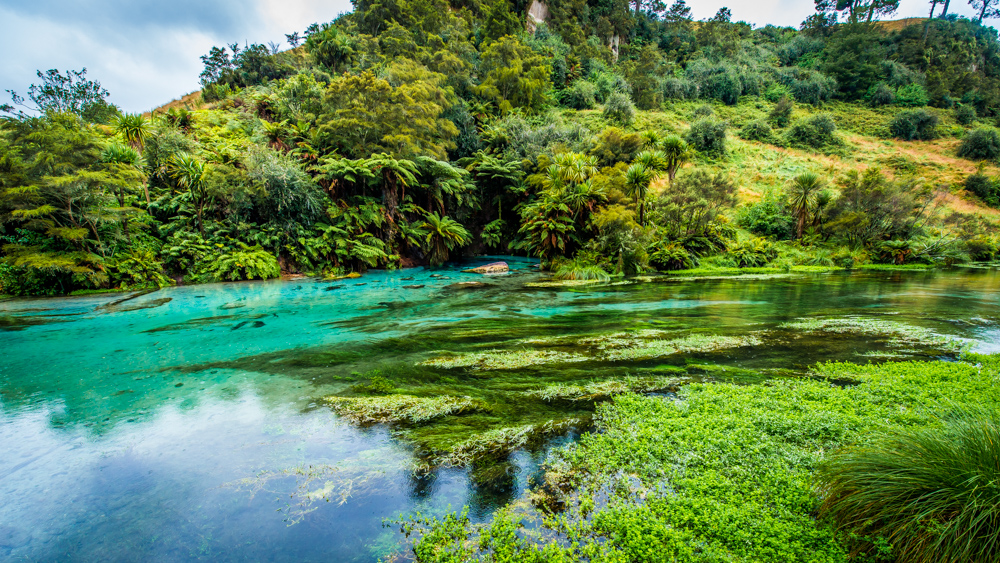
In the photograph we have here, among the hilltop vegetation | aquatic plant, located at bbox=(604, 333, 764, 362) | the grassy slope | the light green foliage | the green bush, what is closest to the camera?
the light green foliage

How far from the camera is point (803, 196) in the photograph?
22500 mm

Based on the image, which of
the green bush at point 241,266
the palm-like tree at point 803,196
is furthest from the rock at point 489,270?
the palm-like tree at point 803,196

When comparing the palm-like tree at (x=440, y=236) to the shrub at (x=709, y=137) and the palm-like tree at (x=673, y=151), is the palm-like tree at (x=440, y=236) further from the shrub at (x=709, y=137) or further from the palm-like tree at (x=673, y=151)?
the shrub at (x=709, y=137)

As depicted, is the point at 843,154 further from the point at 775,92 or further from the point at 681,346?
the point at 681,346

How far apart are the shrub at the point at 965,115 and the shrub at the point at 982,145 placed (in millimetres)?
11261

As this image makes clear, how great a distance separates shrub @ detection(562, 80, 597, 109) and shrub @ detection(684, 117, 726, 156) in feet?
39.2

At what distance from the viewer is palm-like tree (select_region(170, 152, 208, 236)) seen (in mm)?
15984

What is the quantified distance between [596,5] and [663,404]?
231 ft

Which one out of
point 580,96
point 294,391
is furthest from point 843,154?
point 294,391

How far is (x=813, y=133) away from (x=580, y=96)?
22804 millimetres

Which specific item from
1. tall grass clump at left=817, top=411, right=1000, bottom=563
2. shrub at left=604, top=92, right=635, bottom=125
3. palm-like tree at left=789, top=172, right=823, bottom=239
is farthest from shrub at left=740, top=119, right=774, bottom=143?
tall grass clump at left=817, top=411, right=1000, bottom=563

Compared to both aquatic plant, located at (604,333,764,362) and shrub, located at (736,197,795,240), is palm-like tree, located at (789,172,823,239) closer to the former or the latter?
shrub, located at (736,197,795,240)

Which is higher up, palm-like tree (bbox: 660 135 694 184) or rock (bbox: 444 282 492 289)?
palm-like tree (bbox: 660 135 694 184)

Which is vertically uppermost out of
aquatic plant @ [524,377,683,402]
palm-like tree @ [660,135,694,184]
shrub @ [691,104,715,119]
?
shrub @ [691,104,715,119]
